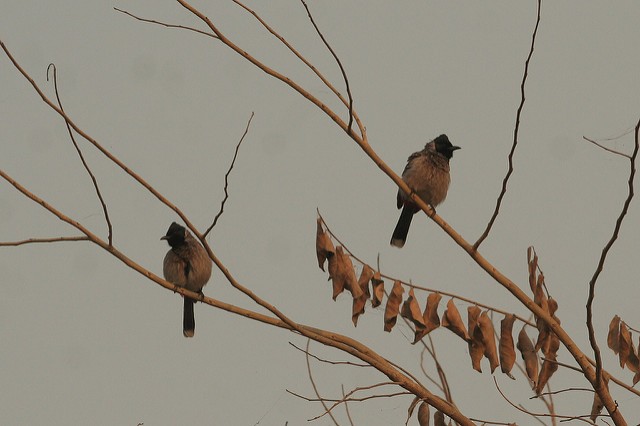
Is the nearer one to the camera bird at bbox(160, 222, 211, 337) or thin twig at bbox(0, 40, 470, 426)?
thin twig at bbox(0, 40, 470, 426)

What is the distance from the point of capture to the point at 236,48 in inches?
177

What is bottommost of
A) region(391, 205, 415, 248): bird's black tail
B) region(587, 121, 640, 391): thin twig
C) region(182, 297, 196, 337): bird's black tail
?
region(587, 121, 640, 391): thin twig

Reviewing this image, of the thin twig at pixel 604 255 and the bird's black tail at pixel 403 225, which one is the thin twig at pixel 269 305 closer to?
the thin twig at pixel 604 255

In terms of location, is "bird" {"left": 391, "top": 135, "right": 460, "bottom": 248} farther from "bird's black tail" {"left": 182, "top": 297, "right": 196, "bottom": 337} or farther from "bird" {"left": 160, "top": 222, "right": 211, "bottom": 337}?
"bird's black tail" {"left": 182, "top": 297, "right": 196, "bottom": 337}

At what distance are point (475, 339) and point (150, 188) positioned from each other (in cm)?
177

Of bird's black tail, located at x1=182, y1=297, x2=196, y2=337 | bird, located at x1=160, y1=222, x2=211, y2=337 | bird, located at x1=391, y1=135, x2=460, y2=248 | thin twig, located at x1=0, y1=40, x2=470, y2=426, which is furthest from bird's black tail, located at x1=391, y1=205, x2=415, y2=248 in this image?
thin twig, located at x1=0, y1=40, x2=470, y2=426

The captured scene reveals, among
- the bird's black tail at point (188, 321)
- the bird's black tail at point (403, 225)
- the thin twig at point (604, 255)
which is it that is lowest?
the thin twig at point (604, 255)

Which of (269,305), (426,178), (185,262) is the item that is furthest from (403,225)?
(269,305)

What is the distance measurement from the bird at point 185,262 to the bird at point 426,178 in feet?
5.98

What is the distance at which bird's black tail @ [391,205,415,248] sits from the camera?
8.44 metres

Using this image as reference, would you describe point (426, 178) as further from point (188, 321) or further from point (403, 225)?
point (188, 321)

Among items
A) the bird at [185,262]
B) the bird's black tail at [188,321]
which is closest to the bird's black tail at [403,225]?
the bird at [185,262]

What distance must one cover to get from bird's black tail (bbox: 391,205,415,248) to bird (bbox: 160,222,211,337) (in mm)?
1780

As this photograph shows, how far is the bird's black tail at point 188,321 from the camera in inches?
348
